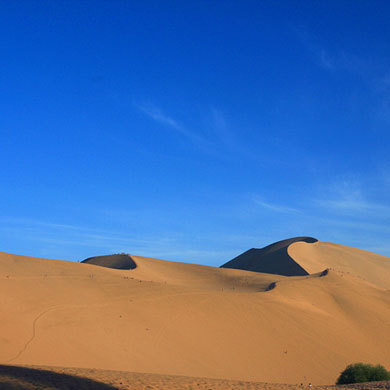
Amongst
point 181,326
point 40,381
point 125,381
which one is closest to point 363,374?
point 181,326

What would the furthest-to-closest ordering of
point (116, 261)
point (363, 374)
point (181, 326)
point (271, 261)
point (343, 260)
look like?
point (343, 260) → point (271, 261) → point (116, 261) → point (181, 326) → point (363, 374)

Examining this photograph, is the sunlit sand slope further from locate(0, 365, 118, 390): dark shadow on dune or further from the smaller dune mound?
locate(0, 365, 118, 390): dark shadow on dune

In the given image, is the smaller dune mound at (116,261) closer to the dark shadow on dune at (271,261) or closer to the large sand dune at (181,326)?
the large sand dune at (181,326)

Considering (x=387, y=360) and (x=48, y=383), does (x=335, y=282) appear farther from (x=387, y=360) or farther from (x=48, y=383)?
(x=48, y=383)

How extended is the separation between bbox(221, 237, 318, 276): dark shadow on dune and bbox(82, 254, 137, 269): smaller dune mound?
15932 mm

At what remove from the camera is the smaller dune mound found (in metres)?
37.6

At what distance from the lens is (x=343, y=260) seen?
2108 inches

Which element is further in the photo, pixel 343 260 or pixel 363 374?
pixel 343 260

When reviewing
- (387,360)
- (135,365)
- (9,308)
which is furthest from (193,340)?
(387,360)

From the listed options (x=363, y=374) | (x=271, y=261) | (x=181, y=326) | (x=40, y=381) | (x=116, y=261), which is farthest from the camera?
(x=271, y=261)

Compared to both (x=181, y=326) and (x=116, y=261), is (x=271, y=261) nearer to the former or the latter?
(x=116, y=261)

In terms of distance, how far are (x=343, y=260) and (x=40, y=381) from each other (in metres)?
47.8

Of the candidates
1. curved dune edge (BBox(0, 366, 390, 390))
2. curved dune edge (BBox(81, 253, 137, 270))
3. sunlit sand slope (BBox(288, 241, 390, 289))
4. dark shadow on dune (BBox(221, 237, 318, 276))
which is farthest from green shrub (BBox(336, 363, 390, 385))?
sunlit sand slope (BBox(288, 241, 390, 289))

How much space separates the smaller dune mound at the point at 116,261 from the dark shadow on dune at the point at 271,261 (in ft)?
52.3
